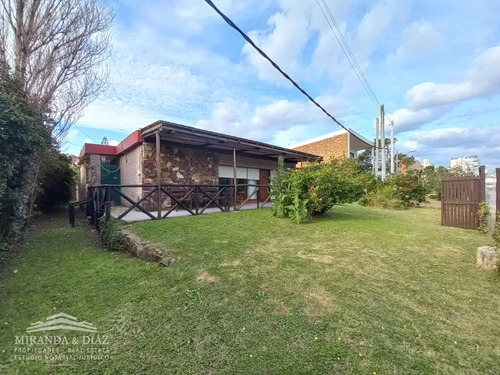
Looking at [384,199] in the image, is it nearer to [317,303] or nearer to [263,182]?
[263,182]

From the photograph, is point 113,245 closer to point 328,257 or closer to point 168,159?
point 328,257

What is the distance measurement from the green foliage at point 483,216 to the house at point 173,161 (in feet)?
17.6

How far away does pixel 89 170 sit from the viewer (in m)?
10.9

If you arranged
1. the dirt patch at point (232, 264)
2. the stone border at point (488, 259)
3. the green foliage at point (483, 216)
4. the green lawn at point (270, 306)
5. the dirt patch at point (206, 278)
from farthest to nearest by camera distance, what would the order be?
the green foliage at point (483, 216) → the dirt patch at point (232, 264) → the stone border at point (488, 259) → the dirt patch at point (206, 278) → the green lawn at point (270, 306)

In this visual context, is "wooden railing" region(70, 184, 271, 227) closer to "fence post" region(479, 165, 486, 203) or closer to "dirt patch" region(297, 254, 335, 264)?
"dirt patch" region(297, 254, 335, 264)

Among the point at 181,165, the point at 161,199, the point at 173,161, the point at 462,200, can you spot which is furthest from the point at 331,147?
the point at 161,199

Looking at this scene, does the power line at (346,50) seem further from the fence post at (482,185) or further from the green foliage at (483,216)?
the green foliage at (483,216)

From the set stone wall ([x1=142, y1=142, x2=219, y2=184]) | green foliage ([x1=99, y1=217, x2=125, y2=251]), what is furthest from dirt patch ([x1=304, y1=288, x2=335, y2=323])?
stone wall ([x1=142, y1=142, x2=219, y2=184])

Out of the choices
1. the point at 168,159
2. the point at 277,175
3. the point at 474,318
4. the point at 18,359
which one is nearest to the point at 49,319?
the point at 18,359

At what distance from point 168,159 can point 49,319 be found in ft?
22.3

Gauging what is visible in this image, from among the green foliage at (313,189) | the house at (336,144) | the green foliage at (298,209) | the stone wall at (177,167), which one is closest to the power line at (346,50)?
the green foliage at (313,189)

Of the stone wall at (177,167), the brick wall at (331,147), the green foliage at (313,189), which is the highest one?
the brick wall at (331,147)

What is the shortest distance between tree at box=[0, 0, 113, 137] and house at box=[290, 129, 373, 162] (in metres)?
13.0

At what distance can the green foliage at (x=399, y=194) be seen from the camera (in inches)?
435
